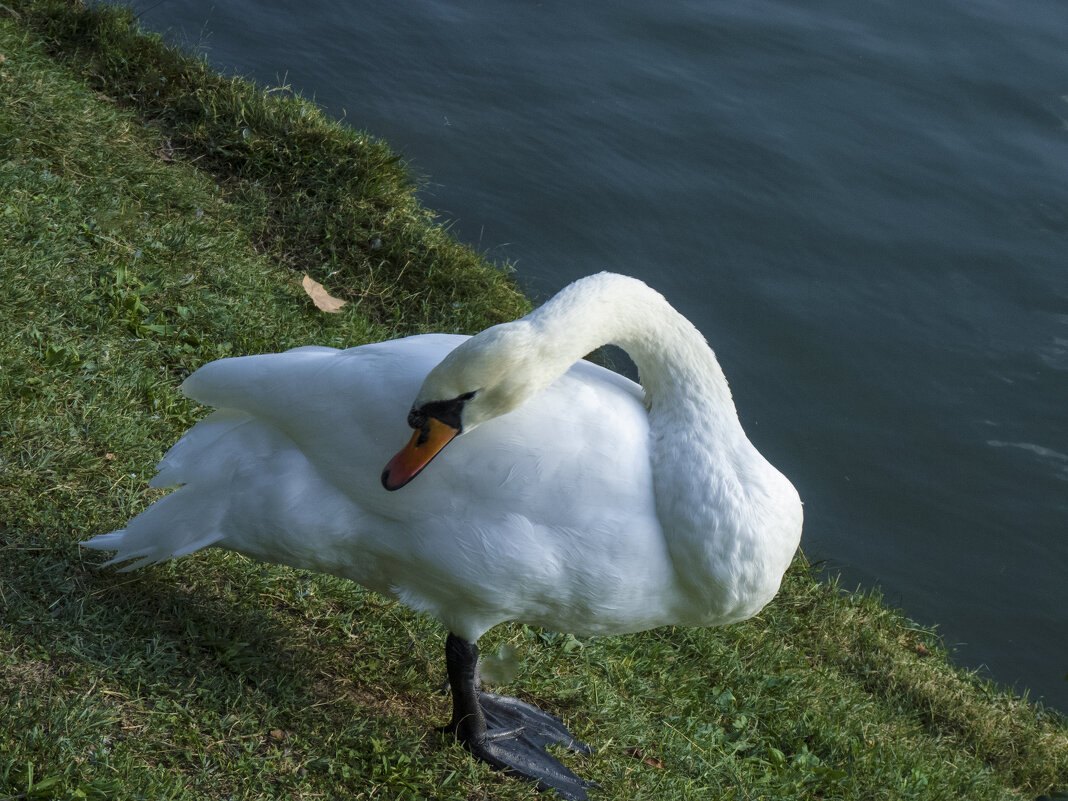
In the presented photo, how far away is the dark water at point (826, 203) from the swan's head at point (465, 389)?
3.19 metres

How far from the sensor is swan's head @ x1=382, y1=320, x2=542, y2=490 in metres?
2.59

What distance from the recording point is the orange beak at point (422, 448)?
261 centimetres

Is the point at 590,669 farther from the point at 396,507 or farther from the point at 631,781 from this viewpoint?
the point at 396,507

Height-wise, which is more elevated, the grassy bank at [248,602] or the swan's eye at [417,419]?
the swan's eye at [417,419]

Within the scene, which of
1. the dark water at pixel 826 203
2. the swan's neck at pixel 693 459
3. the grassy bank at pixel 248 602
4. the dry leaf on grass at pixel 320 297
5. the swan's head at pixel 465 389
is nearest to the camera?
the swan's head at pixel 465 389

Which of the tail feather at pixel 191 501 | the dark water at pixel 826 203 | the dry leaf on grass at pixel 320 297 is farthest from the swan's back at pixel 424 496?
the dark water at pixel 826 203

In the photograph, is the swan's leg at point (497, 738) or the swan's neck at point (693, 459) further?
the swan's leg at point (497, 738)

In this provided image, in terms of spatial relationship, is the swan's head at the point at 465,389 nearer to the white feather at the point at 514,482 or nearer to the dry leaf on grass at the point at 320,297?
the white feather at the point at 514,482

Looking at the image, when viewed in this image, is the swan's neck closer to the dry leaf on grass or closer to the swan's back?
the swan's back

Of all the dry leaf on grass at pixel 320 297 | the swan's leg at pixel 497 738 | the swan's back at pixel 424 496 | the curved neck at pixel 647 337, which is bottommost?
the swan's leg at pixel 497 738

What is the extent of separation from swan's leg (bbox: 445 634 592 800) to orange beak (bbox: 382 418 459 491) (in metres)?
0.62

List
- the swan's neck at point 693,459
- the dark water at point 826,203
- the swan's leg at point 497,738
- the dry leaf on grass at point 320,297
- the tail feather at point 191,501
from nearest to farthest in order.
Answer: the swan's neck at point 693,459
the tail feather at point 191,501
the swan's leg at point 497,738
the dry leaf on grass at point 320,297
the dark water at point 826,203

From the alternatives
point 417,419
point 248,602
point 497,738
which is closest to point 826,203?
point 497,738

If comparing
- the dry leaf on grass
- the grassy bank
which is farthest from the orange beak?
the dry leaf on grass
